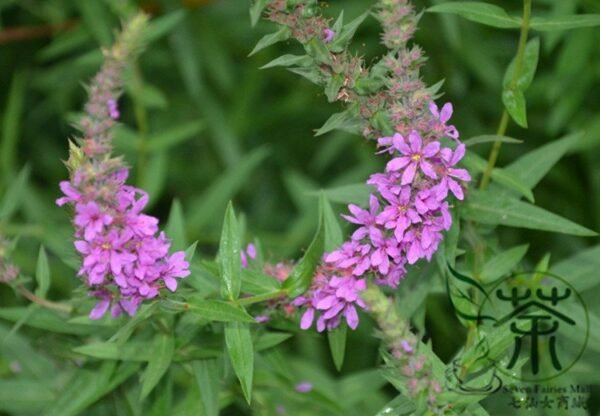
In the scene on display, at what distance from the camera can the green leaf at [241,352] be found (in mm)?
2432

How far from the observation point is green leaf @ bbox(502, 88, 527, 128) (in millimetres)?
2719

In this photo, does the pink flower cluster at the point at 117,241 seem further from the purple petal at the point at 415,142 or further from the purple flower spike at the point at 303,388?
the purple flower spike at the point at 303,388

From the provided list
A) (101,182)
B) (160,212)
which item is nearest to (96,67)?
(160,212)

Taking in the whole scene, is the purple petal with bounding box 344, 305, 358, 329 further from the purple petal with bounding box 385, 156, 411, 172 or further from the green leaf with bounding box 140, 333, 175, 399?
the green leaf with bounding box 140, 333, 175, 399

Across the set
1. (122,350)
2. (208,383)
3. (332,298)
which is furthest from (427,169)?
(122,350)

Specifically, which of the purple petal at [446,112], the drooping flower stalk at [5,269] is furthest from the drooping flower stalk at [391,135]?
the drooping flower stalk at [5,269]

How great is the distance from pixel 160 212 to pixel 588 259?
2960mm

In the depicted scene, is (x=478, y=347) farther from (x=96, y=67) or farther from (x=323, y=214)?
(x=96, y=67)

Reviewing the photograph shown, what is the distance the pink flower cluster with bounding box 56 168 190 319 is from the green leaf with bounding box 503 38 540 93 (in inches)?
44.9

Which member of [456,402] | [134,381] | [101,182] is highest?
[101,182]

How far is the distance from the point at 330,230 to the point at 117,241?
691 mm

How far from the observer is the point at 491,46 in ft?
16.1

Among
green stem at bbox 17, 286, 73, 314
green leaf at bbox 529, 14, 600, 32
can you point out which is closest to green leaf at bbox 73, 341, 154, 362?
green stem at bbox 17, 286, 73, 314

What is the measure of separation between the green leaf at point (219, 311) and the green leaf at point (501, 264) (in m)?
0.83
